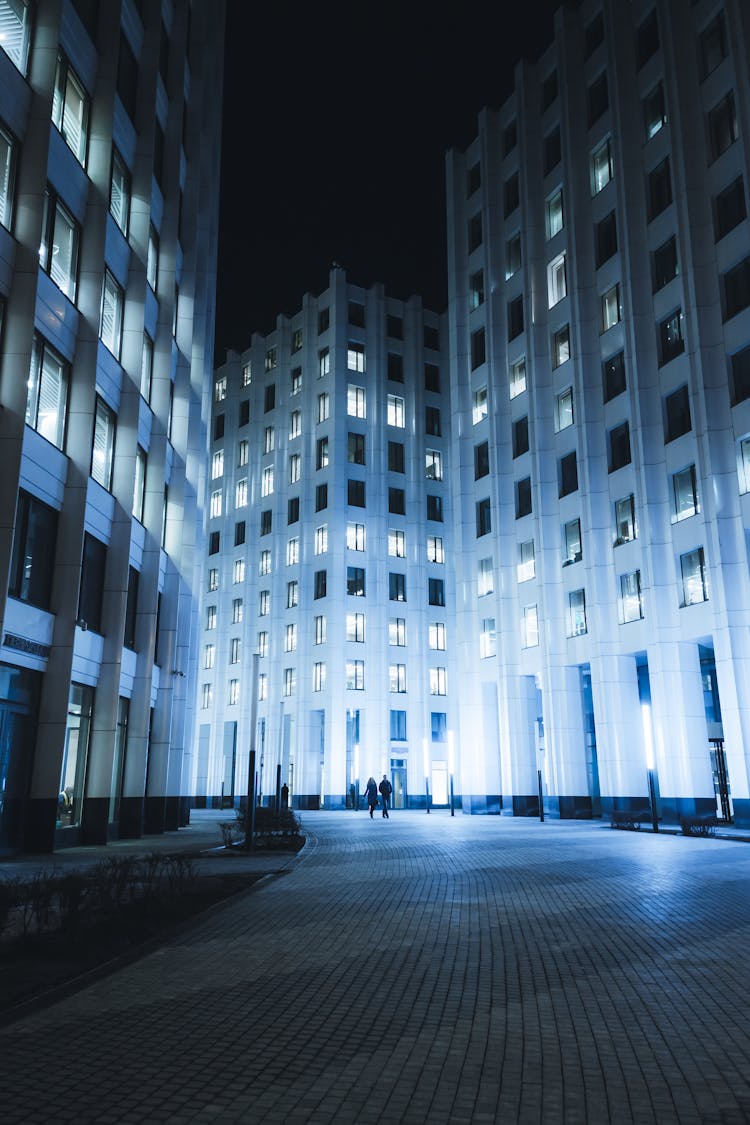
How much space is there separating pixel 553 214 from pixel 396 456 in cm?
2359

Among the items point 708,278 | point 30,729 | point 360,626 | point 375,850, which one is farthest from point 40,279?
point 360,626

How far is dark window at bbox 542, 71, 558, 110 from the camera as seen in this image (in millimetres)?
46891

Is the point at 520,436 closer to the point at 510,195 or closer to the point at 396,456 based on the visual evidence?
the point at 510,195

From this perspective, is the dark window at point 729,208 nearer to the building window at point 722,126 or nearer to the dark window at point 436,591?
the building window at point 722,126

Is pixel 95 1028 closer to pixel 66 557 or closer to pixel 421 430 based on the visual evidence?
pixel 66 557

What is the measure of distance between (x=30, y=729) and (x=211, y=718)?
52.3 metres

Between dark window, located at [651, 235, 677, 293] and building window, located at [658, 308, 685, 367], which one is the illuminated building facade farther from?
dark window, located at [651, 235, 677, 293]

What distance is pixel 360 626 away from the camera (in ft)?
203

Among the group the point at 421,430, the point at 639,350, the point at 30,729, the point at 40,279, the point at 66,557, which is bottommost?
the point at 30,729

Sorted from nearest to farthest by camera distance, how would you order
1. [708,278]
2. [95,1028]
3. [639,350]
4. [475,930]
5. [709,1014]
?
[95,1028] < [709,1014] < [475,930] < [708,278] < [639,350]

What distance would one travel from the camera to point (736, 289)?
3334cm

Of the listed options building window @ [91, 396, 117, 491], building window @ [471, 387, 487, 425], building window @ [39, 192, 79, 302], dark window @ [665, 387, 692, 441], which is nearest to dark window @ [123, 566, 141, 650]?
building window @ [91, 396, 117, 491]

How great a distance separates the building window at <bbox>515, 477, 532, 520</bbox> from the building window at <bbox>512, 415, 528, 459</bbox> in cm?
149

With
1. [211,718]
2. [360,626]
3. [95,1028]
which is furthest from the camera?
[211,718]
